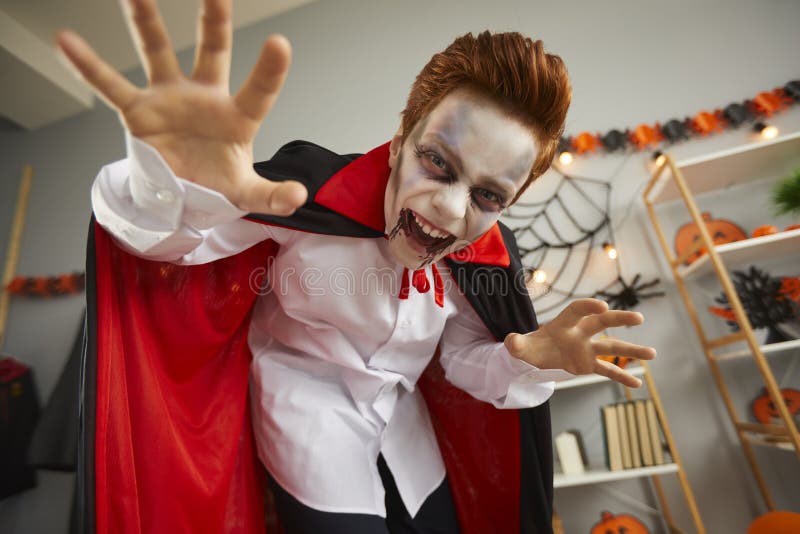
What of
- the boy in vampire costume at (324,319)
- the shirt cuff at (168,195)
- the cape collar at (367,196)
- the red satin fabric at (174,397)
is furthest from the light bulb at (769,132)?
the shirt cuff at (168,195)

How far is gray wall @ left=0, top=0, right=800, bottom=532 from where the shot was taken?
A: 73.0 inches

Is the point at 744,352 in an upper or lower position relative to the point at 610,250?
lower

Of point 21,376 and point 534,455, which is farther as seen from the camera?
point 21,376

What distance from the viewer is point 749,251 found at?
176cm

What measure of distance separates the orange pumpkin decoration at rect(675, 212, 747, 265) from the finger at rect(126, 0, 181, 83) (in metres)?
2.10

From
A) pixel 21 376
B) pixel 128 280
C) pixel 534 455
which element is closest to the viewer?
pixel 128 280

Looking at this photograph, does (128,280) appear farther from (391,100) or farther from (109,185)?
(391,100)

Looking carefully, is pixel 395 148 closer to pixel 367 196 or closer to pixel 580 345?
pixel 367 196

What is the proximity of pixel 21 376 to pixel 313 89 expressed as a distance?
84.7 inches

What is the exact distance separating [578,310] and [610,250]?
4.65 feet

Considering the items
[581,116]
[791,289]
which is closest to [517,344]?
[791,289]

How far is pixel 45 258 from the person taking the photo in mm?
2668

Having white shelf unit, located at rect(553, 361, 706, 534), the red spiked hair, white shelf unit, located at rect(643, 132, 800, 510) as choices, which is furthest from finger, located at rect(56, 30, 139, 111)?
white shelf unit, located at rect(643, 132, 800, 510)

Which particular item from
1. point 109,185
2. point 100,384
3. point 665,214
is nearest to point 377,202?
point 109,185
